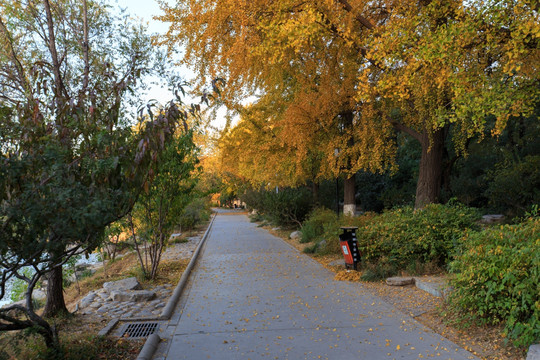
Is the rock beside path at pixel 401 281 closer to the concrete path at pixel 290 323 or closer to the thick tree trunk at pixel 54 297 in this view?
the concrete path at pixel 290 323

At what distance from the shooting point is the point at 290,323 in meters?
6.22

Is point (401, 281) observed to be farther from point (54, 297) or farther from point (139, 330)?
point (54, 297)

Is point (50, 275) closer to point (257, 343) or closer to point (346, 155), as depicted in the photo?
point (257, 343)

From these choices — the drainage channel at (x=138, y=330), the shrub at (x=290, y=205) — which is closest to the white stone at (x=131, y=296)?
the drainage channel at (x=138, y=330)

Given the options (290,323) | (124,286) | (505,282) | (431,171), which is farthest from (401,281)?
(124,286)

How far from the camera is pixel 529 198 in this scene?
48.9 feet

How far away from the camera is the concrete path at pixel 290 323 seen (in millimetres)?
5066

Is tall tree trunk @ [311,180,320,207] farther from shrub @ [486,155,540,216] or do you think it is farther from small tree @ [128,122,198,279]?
small tree @ [128,122,198,279]

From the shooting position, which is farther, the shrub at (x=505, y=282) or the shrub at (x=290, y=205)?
the shrub at (x=290, y=205)


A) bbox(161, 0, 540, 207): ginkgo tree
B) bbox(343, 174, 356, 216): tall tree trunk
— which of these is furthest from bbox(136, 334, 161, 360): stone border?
bbox(343, 174, 356, 216): tall tree trunk

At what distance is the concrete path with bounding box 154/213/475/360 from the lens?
507 cm

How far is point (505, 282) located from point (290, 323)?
9.53 feet

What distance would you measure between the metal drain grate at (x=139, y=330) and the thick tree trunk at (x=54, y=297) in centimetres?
148

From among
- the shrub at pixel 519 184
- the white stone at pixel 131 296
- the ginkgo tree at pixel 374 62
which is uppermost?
the ginkgo tree at pixel 374 62
